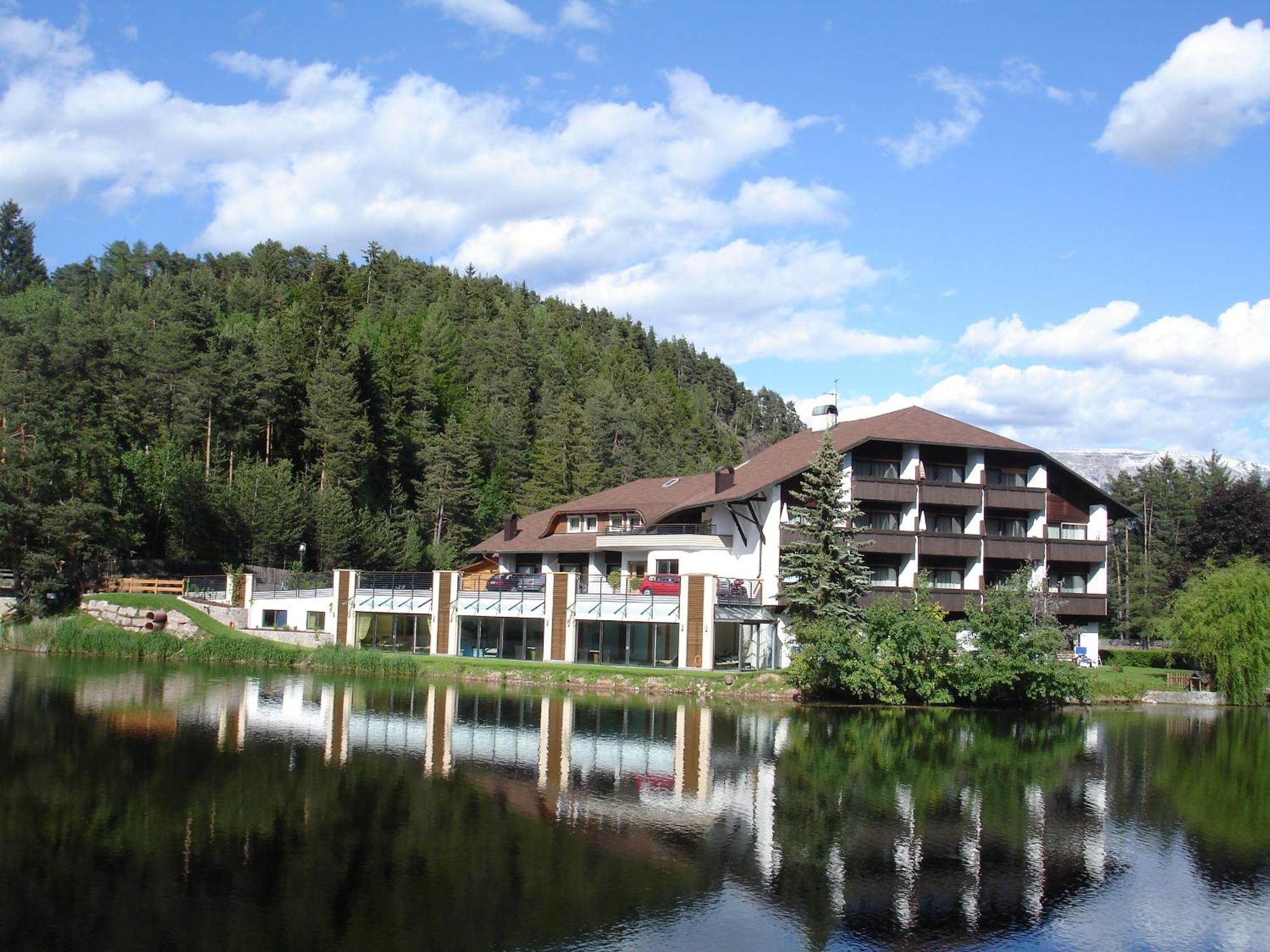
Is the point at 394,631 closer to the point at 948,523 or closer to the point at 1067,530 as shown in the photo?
the point at 948,523

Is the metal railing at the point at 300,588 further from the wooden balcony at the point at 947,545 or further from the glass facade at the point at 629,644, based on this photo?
the wooden balcony at the point at 947,545

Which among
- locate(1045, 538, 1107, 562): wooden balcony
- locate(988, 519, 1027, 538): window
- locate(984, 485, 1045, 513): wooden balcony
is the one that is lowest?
locate(1045, 538, 1107, 562): wooden balcony

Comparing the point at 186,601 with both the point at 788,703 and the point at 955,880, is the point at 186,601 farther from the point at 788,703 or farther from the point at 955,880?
the point at 955,880

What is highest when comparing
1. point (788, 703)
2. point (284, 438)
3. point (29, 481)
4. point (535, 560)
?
point (284, 438)

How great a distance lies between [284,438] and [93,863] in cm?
6754

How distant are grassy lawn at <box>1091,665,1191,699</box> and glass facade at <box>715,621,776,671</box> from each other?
14322 mm

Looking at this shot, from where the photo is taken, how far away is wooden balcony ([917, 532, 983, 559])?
5134 cm

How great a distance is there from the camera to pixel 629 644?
1889 inches

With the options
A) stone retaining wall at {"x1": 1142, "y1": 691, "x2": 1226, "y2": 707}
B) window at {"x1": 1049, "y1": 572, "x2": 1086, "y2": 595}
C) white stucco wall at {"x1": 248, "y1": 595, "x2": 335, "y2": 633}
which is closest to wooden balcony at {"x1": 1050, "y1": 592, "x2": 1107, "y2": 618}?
window at {"x1": 1049, "y1": 572, "x2": 1086, "y2": 595}

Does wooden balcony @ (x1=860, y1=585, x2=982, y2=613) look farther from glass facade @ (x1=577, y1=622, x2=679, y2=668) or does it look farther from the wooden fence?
the wooden fence

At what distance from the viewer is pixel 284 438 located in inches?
3194

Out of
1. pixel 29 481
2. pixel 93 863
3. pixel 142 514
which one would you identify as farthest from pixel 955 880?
pixel 142 514

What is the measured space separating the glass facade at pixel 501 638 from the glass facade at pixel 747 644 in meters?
8.64

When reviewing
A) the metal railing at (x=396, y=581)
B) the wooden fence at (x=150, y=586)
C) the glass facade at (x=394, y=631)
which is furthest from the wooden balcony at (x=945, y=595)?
the wooden fence at (x=150, y=586)
